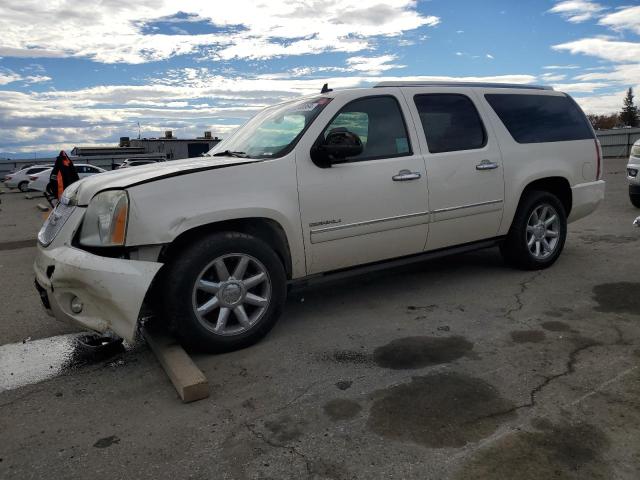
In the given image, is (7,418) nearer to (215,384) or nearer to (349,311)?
(215,384)

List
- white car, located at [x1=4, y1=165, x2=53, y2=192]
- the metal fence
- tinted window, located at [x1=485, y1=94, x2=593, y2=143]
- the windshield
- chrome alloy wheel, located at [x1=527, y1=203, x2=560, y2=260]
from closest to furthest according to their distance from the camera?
the windshield, tinted window, located at [x1=485, y1=94, x2=593, y2=143], chrome alloy wheel, located at [x1=527, y1=203, x2=560, y2=260], the metal fence, white car, located at [x1=4, y1=165, x2=53, y2=192]

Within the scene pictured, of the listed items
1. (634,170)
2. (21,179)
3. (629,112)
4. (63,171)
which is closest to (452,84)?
(634,170)

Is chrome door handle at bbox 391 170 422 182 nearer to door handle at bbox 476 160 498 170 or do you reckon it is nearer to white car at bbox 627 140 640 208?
door handle at bbox 476 160 498 170

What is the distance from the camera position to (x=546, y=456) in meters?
2.42

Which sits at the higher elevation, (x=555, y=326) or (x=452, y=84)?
(x=452, y=84)

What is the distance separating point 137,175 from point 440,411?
8.16ft

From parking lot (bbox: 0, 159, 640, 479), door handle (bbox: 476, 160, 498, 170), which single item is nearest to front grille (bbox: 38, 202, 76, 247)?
parking lot (bbox: 0, 159, 640, 479)

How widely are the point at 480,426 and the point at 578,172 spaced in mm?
3993

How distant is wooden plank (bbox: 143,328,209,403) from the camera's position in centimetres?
Result: 311

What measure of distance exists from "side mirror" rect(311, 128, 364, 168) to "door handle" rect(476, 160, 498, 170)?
1422mm

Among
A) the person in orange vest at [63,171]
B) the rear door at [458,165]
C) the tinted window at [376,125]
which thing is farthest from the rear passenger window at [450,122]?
the person in orange vest at [63,171]

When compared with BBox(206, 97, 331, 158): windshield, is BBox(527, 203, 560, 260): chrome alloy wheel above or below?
below

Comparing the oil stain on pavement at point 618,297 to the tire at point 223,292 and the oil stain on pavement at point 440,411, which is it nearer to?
the oil stain on pavement at point 440,411

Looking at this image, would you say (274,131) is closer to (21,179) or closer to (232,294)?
(232,294)
